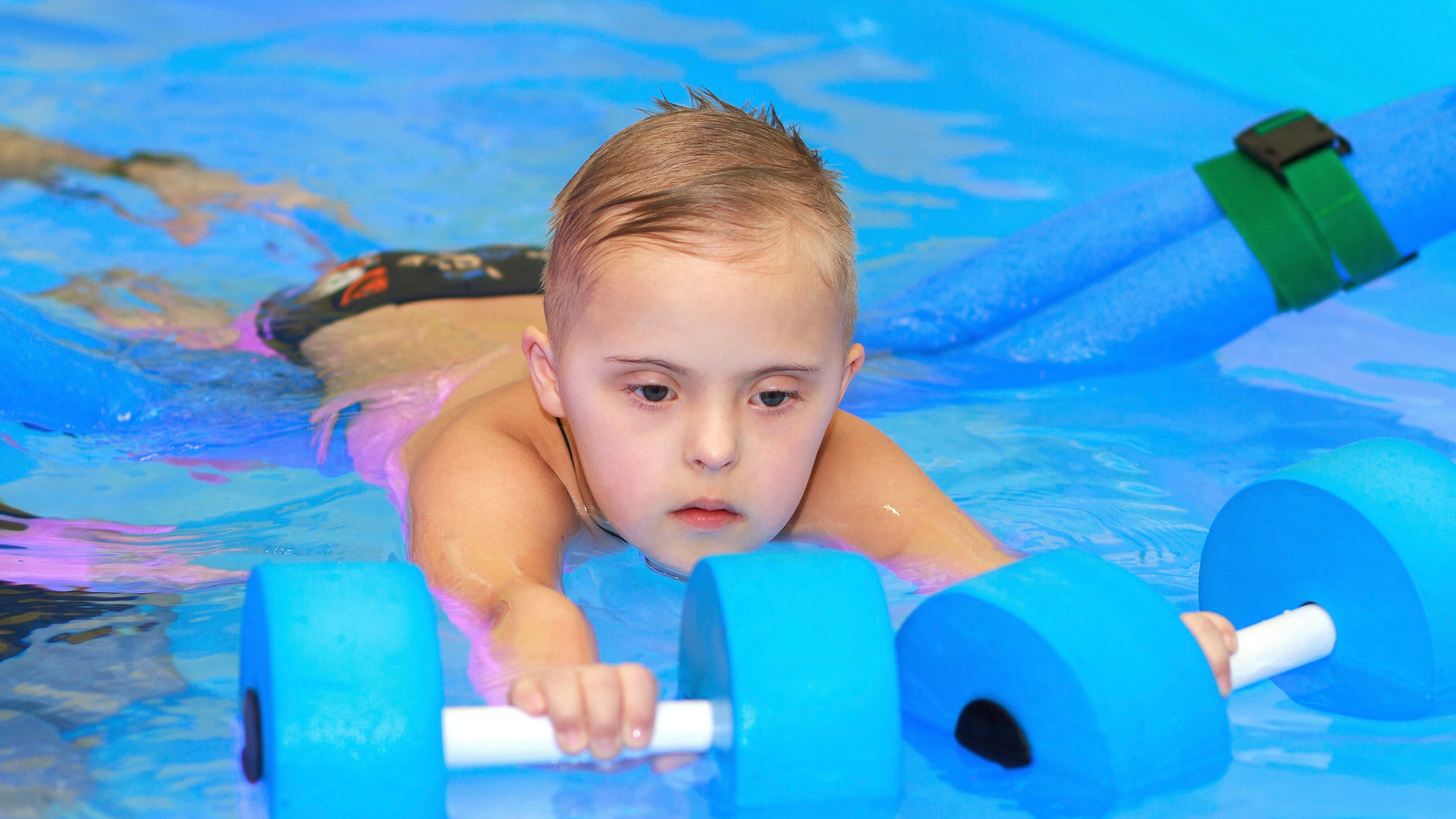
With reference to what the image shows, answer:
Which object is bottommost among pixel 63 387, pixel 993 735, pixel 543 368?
pixel 993 735

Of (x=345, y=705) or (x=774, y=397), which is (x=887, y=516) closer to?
(x=774, y=397)

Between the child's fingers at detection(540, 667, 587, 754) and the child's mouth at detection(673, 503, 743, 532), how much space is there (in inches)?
16.4

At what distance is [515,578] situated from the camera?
1460mm

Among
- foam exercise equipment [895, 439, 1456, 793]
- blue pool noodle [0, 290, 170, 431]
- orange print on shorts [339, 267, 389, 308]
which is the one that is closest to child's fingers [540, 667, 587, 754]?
foam exercise equipment [895, 439, 1456, 793]

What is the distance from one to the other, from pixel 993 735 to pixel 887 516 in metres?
0.55

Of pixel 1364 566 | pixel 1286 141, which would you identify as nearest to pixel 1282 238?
pixel 1286 141

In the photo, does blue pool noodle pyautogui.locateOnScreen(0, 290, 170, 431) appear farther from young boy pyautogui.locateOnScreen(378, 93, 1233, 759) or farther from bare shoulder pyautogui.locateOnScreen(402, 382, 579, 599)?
young boy pyautogui.locateOnScreen(378, 93, 1233, 759)

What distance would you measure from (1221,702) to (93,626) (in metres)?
1.15

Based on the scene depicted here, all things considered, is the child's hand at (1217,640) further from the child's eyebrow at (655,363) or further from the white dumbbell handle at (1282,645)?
the child's eyebrow at (655,363)

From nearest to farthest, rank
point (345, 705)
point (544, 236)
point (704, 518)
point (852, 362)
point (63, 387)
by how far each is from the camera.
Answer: point (345, 705) < point (704, 518) < point (852, 362) < point (63, 387) < point (544, 236)

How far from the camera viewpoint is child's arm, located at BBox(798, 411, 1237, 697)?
1669 mm

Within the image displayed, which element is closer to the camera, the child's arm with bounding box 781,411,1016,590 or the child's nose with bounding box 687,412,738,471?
the child's nose with bounding box 687,412,738,471

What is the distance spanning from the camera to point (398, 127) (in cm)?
410

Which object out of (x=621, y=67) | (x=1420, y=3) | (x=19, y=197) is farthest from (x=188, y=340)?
(x=1420, y=3)
